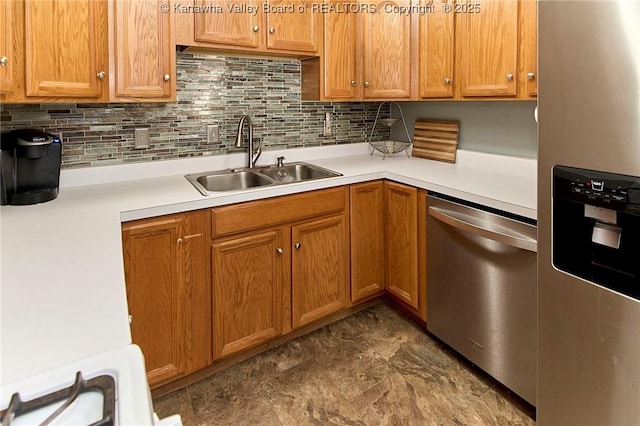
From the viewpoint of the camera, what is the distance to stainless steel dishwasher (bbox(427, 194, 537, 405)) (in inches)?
65.2

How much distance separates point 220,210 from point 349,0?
1514 mm

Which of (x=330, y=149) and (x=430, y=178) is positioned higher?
(x=330, y=149)

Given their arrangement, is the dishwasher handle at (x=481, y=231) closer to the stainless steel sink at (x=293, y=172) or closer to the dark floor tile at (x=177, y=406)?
the stainless steel sink at (x=293, y=172)

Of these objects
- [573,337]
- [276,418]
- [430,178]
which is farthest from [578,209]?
[276,418]

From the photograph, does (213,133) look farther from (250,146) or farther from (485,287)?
(485,287)

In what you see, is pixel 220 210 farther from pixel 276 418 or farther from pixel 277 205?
pixel 276 418

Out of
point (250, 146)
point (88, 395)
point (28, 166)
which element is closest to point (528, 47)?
point (250, 146)

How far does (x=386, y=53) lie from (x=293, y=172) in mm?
884

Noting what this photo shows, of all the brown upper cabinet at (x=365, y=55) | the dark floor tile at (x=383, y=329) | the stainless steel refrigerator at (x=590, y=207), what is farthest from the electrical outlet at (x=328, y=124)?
the stainless steel refrigerator at (x=590, y=207)

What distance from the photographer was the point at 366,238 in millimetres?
2369

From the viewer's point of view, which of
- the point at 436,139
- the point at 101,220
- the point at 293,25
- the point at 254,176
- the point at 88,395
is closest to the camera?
the point at 88,395

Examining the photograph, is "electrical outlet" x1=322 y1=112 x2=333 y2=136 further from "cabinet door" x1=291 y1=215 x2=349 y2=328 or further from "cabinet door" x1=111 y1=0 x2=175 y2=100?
"cabinet door" x1=111 y1=0 x2=175 y2=100

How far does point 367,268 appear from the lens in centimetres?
241

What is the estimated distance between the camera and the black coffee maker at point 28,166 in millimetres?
1578
